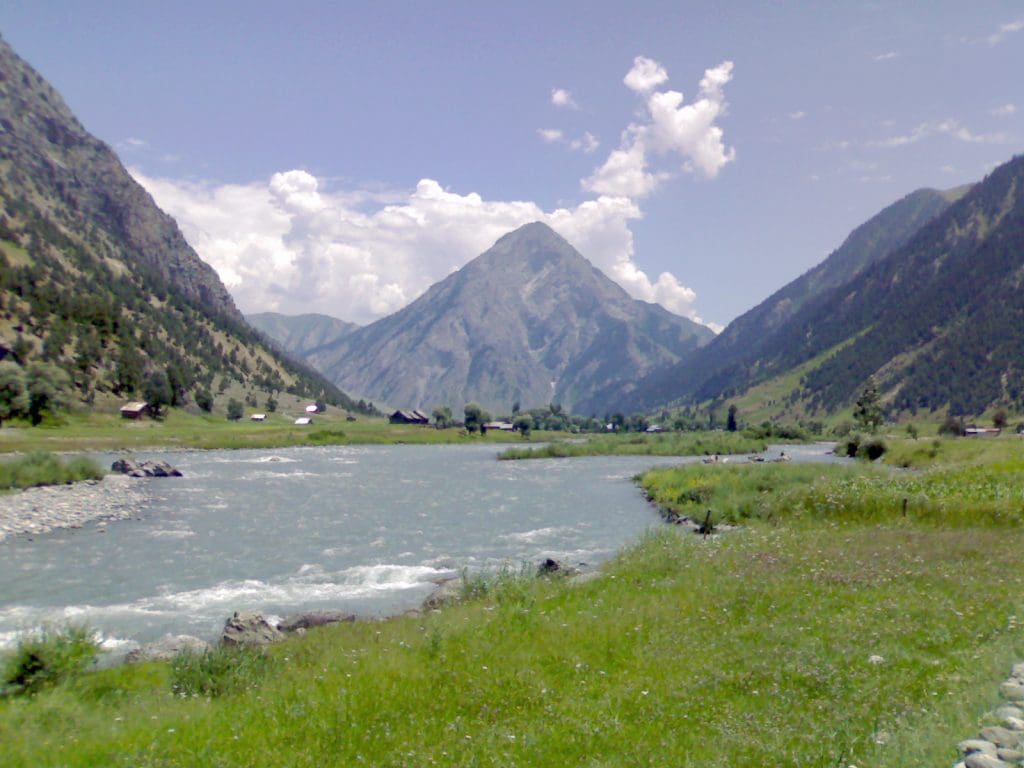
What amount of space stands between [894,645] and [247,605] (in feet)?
72.1

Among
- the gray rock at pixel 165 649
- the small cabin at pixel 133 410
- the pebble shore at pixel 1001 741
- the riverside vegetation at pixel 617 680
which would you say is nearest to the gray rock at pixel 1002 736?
the pebble shore at pixel 1001 741

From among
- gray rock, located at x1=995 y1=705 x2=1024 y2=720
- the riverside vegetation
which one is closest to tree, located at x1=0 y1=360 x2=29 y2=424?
the riverside vegetation

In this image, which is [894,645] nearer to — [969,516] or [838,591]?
[838,591]

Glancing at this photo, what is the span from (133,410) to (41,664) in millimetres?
143819

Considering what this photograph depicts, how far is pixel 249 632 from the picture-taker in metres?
20.2

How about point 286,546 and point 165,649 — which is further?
point 286,546

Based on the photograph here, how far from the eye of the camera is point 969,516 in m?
30.0

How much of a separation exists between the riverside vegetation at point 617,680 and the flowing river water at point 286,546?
18.9ft

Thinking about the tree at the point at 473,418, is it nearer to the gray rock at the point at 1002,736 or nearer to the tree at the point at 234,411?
the tree at the point at 234,411

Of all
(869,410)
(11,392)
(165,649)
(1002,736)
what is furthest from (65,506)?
(869,410)

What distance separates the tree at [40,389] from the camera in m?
108

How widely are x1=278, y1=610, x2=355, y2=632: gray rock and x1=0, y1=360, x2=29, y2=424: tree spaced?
105m

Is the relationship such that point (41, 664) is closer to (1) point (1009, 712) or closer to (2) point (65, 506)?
(1) point (1009, 712)

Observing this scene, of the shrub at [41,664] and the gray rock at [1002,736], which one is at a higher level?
the gray rock at [1002,736]
